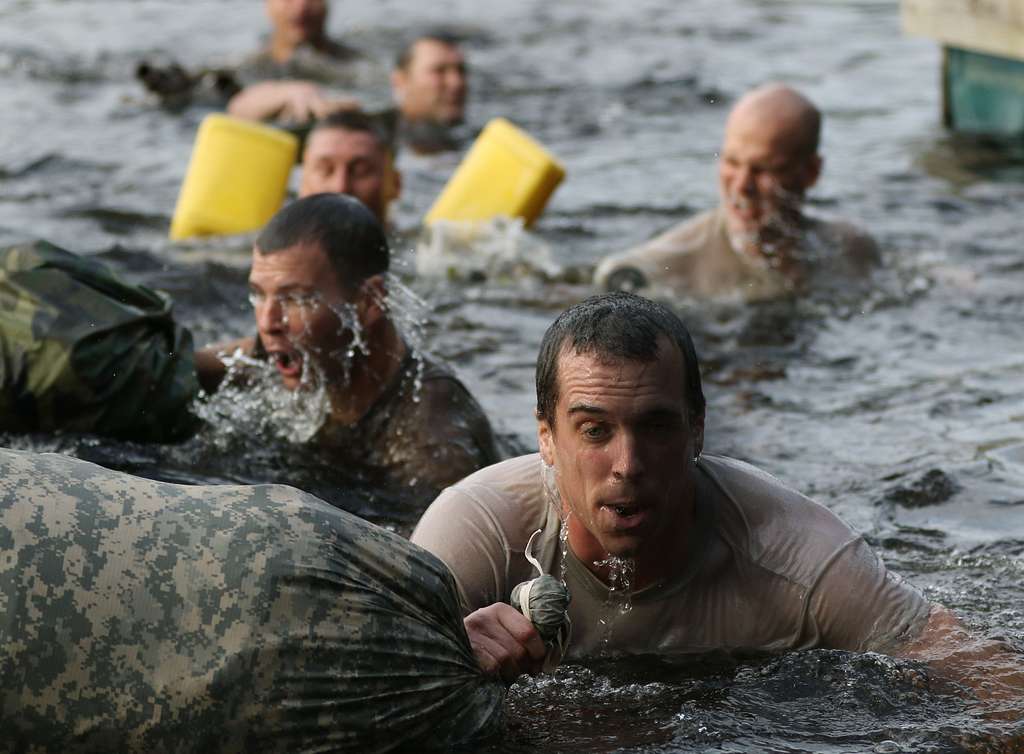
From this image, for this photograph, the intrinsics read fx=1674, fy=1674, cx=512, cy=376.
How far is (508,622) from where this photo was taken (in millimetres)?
3416

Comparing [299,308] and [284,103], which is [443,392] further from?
[284,103]

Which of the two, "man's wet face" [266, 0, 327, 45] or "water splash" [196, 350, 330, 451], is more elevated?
"man's wet face" [266, 0, 327, 45]

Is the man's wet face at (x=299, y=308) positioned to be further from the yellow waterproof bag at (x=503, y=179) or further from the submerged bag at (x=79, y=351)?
the yellow waterproof bag at (x=503, y=179)

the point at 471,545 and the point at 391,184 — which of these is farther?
the point at 391,184

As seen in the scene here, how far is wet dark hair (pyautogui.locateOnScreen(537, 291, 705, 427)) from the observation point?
3.66m

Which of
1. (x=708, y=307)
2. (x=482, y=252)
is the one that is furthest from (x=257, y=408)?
(x=482, y=252)

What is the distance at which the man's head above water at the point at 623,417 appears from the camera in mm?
3609

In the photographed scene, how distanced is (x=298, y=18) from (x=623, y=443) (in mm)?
9940

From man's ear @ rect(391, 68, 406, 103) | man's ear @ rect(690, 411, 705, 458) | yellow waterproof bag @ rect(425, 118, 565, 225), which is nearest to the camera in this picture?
man's ear @ rect(690, 411, 705, 458)

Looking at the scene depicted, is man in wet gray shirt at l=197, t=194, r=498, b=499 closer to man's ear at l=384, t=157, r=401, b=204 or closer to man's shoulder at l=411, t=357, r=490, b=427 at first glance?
man's shoulder at l=411, t=357, r=490, b=427

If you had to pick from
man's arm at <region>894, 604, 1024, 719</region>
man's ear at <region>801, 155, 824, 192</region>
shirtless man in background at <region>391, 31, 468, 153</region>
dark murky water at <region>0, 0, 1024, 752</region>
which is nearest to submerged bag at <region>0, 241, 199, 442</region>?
dark murky water at <region>0, 0, 1024, 752</region>

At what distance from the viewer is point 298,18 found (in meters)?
12.9

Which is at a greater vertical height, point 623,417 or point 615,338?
point 615,338

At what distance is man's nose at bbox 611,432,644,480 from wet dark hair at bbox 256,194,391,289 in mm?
2149
